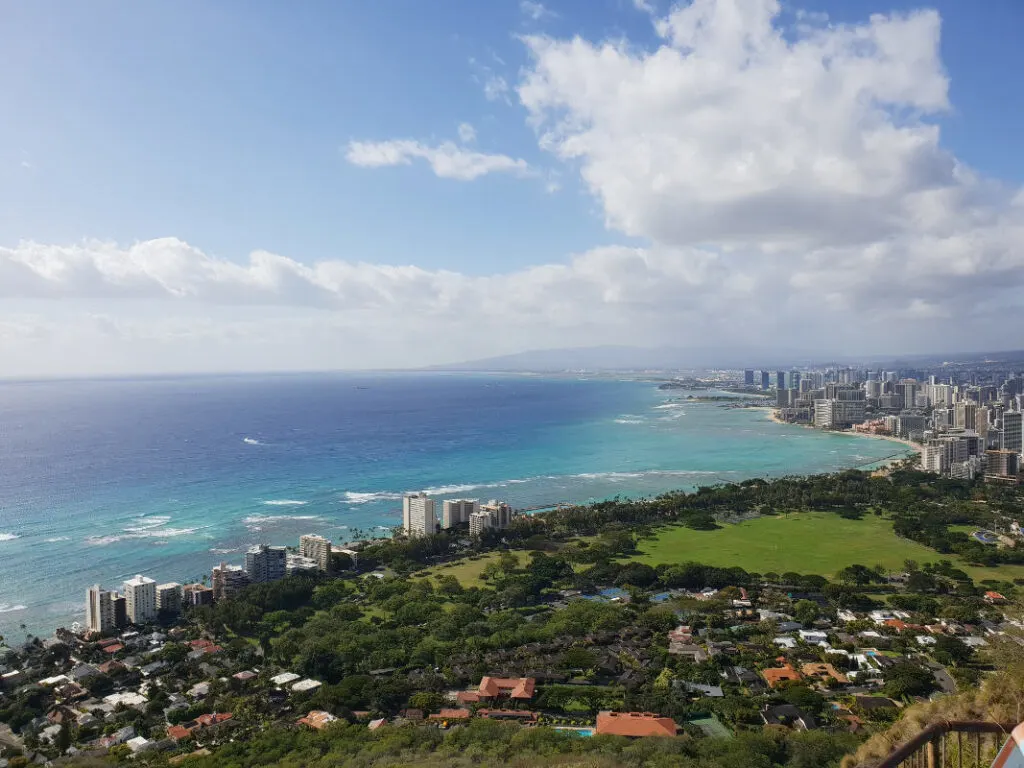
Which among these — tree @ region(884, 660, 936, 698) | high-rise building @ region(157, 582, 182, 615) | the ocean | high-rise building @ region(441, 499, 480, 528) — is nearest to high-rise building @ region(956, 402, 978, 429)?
the ocean

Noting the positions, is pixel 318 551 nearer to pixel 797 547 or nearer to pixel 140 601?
pixel 140 601

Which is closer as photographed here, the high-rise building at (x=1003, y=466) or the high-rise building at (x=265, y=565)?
the high-rise building at (x=265, y=565)

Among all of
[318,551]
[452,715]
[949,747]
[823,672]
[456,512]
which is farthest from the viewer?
[456,512]

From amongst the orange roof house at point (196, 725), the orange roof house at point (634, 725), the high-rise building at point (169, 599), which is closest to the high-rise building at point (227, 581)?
the high-rise building at point (169, 599)

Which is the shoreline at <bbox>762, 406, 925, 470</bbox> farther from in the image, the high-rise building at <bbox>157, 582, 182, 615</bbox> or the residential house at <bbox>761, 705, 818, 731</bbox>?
the high-rise building at <bbox>157, 582, 182, 615</bbox>

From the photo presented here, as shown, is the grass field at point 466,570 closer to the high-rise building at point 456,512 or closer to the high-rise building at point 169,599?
the high-rise building at point 456,512

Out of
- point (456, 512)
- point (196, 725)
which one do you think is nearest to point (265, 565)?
point (196, 725)

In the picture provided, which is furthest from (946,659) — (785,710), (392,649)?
(392,649)
